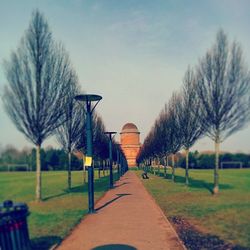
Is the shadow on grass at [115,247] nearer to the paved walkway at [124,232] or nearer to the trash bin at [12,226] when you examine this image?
the paved walkway at [124,232]

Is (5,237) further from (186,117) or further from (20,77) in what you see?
(186,117)

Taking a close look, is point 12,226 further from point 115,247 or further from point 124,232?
point 124,232

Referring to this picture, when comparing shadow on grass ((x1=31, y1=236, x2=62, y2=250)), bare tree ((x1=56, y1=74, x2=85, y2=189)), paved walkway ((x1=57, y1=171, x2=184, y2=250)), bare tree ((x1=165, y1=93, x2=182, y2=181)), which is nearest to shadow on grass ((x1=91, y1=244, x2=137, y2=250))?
paved walkway ((x1=57, y1=171, x2=184, y2=250))

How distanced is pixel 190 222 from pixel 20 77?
10.8 metres

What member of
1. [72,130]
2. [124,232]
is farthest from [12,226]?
[72,130]

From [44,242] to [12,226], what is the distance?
288cm

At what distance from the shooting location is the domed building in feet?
455

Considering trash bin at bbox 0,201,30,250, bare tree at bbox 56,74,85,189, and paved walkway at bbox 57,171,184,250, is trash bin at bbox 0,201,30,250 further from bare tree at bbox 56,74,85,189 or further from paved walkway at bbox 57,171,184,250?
bare tree at bbox 56,74,85,189

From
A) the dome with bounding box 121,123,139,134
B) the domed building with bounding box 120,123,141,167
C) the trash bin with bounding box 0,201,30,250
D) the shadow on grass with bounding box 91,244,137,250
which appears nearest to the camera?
the trash bin with bounding box 0,201,30,250

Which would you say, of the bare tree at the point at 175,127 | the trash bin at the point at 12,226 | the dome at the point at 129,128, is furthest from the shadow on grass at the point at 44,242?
the dome at the point at 129,128

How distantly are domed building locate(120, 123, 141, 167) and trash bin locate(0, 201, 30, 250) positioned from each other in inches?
5190

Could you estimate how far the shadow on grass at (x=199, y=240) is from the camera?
824cm

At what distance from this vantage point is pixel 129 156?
5463 inches

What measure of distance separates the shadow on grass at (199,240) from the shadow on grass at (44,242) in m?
3.34
